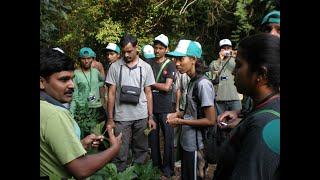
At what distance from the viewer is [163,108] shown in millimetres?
5641

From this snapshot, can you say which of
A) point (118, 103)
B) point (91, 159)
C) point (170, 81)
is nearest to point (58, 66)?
point (91, 159)

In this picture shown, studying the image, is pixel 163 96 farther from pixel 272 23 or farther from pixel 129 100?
pixel 272 23

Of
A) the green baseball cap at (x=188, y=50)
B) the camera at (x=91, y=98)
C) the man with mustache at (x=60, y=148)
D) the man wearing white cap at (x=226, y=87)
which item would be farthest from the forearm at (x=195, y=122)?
the man wearing white cap at (x=226, y=87)

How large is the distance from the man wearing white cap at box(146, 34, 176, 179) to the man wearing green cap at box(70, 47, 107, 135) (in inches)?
33.1

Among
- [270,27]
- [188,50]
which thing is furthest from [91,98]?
[270,27]

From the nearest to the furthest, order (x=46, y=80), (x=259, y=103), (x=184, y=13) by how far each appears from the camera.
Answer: (x=259, y=103) → (x=46, y=80) → (x=184, y=13)

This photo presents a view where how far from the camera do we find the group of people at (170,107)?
1618 mm

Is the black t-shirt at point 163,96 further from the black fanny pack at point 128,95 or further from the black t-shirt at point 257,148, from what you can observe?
the black t-shirt at point 257,148

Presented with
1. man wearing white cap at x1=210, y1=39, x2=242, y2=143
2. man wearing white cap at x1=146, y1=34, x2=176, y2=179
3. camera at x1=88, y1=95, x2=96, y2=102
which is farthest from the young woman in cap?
man wearing white cap at x1=210, y1=39, x2=242, y2=143
